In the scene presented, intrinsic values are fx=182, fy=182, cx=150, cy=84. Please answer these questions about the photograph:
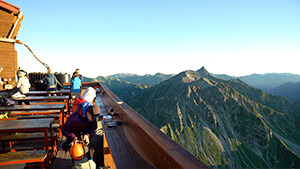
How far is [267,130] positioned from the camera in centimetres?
15188

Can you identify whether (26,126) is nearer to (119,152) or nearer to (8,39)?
(119,152)

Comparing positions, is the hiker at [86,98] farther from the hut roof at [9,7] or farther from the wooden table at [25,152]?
the hut roof at [9,7]

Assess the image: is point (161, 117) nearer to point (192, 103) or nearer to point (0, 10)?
point (192, 103)

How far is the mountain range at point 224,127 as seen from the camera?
13800 cm

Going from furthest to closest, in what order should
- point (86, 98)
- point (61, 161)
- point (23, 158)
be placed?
1. point (61, 161)
2. point (86, 98)
3. point (23, 158)

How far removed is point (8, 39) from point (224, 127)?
170 metres

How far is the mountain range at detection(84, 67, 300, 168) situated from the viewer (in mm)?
138000

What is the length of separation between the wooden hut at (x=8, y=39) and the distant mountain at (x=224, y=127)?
136 meters

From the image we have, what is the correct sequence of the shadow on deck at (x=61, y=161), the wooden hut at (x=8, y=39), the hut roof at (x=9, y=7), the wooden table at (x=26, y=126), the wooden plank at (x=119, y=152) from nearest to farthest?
the wooden plank at (x=119, y=152) < the wooden table at (x=26, y=126) < the shadow on deck at (x=61, y=161) < the hut roof at (x=9, y=7) < the wooden hut at (x=8, y=39)

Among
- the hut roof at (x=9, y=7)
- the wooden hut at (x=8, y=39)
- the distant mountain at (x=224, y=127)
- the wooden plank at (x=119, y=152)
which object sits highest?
the hut roof at (x=9, y=7)

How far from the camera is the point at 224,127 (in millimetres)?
160625

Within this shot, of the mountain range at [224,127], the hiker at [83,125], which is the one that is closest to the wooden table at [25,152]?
the hiker at [83,125]

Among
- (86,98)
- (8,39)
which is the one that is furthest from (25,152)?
(8,39)

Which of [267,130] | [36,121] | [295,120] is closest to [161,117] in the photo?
[267,130]
